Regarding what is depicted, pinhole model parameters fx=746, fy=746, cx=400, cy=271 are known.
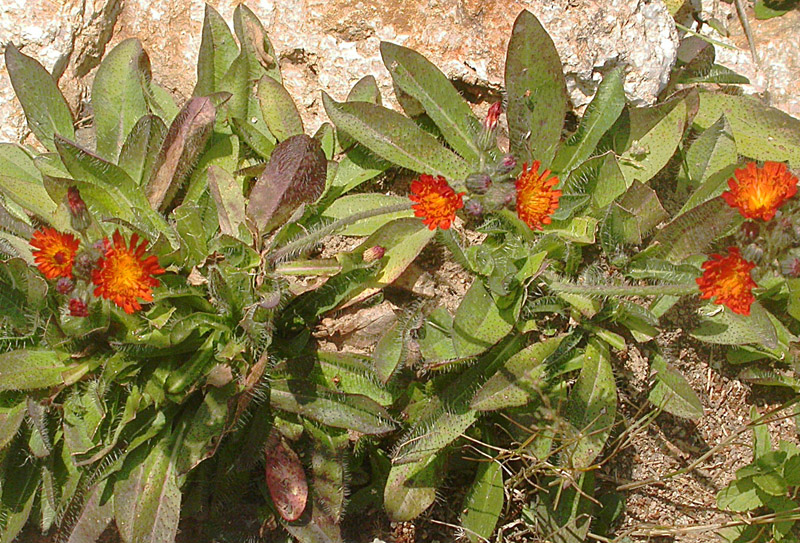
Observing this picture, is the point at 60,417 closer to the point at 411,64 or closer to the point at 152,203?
the point at 152,203

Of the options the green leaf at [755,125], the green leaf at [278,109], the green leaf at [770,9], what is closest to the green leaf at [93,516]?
the green leaf at [278,109]

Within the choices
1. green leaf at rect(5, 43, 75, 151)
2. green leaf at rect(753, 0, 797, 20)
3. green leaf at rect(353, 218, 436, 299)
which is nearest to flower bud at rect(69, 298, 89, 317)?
green leaf at rect(353, 218, 436, 299)

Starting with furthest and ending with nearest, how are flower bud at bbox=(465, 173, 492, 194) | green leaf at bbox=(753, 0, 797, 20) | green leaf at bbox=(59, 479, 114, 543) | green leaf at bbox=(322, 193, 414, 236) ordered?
1. green leaf at bbox=(753, 0, 797, 20)
2. green leaf at bbox=(322, 193, 414, 236)
3. green leaf at bbox=(59, 479, 114, 543)
4. flower bud at bbox=(465, 173, 492, 194)

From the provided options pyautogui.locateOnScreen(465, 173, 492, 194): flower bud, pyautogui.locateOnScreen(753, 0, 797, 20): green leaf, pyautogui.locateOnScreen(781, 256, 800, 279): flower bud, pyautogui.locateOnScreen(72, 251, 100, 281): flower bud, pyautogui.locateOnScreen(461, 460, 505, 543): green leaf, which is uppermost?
pyautogui.locateOnScreen(753, 0, 797, 20): green leaf

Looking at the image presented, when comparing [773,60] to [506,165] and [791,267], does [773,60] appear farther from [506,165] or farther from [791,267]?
[506,165]

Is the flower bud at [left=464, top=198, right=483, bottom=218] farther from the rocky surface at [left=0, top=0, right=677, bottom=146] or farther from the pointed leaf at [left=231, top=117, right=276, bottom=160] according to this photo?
the pointed leaf at [left=231, top=117, right=276, bottom=160]

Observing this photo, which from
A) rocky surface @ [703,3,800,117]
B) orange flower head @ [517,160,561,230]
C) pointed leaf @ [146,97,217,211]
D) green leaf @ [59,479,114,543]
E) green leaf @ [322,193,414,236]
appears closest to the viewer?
orange flower head @ [517,160,561,230]
